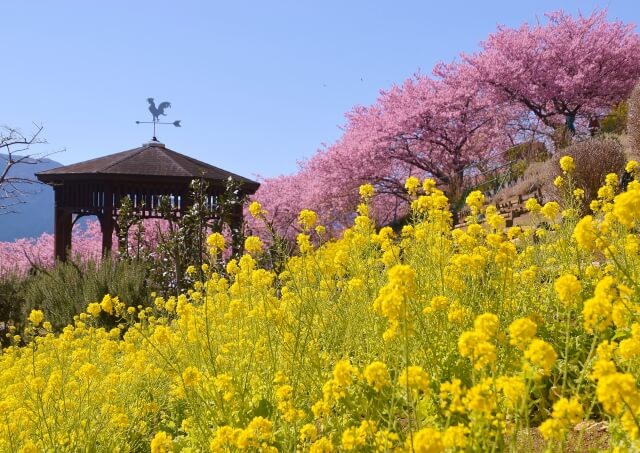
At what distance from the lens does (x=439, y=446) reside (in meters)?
1.55

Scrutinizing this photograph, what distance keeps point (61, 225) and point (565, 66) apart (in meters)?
13.8

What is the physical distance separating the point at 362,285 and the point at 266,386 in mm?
798

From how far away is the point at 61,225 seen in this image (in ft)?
43.9

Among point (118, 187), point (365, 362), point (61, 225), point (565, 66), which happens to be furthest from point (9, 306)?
point (565, 66)

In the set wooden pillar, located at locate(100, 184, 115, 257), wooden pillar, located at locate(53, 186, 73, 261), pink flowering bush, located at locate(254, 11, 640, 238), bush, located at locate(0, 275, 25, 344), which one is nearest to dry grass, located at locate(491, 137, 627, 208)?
pink flowering bush, located at locate(254, 11, 640, 238)

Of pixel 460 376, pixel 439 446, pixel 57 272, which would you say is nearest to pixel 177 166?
pixel 57 272

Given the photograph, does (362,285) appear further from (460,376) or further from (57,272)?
(57,272)

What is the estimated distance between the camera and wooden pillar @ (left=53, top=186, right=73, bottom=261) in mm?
13211

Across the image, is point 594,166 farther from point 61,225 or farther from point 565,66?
point 61,225

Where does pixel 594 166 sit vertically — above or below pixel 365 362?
above

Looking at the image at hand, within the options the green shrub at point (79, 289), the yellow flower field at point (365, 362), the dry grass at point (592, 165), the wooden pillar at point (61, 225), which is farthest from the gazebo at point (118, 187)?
the yellow flower field at point (365, 362)

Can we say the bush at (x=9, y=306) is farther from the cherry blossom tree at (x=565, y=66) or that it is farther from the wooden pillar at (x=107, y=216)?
the cherry blossom tree at (x=565, y=66)

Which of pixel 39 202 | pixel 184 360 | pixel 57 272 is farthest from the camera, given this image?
pixel 39 202

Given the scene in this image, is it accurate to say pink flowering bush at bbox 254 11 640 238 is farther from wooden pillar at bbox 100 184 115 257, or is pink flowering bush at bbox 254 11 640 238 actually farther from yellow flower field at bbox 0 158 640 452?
yellow flower field at bbox 0 158 640 452
